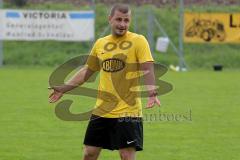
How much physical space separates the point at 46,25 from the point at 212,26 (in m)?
6.08

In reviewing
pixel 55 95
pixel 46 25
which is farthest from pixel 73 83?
pixel 46 25

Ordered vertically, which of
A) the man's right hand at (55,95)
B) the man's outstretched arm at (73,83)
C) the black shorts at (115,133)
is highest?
the man's outstretched arm at (73,83)

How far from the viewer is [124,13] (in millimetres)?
6969

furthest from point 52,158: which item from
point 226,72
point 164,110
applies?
point 226,72

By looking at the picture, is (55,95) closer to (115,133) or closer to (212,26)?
(115,133)

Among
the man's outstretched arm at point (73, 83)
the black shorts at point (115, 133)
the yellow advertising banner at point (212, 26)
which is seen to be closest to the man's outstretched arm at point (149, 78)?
the black shorts at point (115, 133)

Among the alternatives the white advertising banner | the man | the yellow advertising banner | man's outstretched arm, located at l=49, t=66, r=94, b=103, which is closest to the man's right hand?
man's outstretched arm, located at l=49, t=66, r=94, b=103

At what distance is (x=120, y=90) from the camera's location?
7.13m

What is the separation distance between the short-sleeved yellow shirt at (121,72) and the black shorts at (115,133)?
0.06 m

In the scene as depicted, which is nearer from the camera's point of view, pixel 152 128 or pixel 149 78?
pixel 149 78

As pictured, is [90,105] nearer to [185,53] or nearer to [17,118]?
[17,118]

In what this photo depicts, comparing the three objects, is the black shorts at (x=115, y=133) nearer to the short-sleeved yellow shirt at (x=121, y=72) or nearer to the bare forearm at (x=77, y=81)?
the short-sleeved yellow shirt at (x=121, y=72)

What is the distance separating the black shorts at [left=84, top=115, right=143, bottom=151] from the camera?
7125mm

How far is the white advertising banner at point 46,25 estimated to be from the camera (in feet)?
89.9
